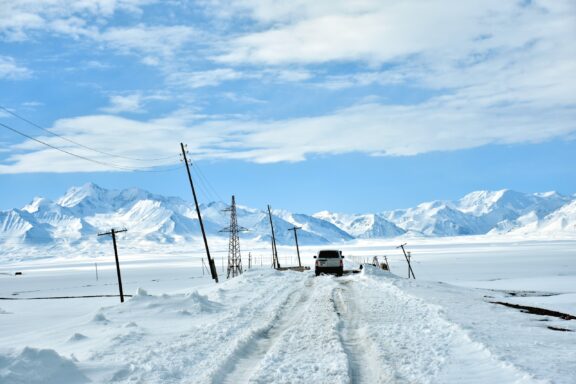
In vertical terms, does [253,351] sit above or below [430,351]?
above

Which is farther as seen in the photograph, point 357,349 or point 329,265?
point 329,265

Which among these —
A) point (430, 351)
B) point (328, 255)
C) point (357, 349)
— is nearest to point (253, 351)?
point (357, 349)

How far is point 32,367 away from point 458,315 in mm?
10873

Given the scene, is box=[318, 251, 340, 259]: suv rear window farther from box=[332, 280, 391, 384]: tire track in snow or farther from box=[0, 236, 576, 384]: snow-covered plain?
box=[332, 280, 391, 384]: tire track in snow

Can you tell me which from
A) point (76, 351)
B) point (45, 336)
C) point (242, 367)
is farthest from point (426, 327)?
point (45, 336)

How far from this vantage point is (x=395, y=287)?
1011 inches

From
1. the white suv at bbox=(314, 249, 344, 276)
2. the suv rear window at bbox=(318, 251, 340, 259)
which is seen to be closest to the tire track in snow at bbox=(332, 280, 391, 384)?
the white suv at bbox=(314, 249, 344, 276)

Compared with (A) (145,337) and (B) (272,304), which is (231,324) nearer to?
(A) (145,337)

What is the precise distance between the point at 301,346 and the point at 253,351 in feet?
3.21

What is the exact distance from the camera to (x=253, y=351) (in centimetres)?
1094

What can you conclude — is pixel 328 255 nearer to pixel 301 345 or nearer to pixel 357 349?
pixel 301 345

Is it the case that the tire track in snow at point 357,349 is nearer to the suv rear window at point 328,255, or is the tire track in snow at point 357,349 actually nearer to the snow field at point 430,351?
the snow field at point 430,351

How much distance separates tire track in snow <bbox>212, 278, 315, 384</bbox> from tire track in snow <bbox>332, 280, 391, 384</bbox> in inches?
57.1

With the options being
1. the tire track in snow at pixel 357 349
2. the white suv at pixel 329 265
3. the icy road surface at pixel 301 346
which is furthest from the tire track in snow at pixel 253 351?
the white suv at pixel 329 265
